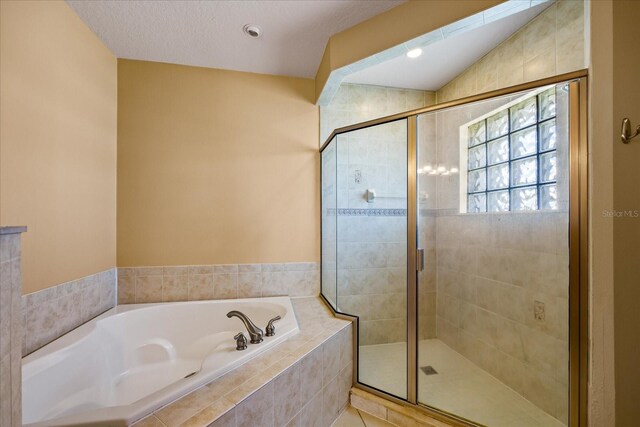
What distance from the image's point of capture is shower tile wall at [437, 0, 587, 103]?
1385 millimetres

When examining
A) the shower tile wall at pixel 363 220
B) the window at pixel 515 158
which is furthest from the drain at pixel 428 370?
the window at pixel 515 158

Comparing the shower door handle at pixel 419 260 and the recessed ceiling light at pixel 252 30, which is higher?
the recessed ceiling light at pixel 252 30

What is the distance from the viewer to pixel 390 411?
4.96 feet

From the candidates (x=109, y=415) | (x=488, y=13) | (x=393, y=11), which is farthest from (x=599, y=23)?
(x=109, y=415)

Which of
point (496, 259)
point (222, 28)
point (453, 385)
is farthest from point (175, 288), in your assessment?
point (496, 259)

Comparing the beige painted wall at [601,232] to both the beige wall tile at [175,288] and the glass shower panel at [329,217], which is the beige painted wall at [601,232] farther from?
the beige wall tile at [175,288]

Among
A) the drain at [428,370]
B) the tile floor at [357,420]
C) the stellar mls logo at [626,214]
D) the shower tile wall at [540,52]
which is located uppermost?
the shower tile wall at [540,52]

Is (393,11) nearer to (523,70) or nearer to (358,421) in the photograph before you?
(523,70)

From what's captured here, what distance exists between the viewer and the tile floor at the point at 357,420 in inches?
58.2

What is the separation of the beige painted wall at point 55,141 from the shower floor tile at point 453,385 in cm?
189

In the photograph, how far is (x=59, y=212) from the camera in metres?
1.45

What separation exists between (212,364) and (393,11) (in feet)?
6.76

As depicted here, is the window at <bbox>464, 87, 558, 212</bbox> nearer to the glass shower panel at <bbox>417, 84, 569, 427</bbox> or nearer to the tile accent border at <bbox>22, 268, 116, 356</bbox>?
the glass shower panel at <bbox>417, 84, 569, 427</bbox>

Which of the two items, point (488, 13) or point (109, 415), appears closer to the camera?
point (109, 415)
